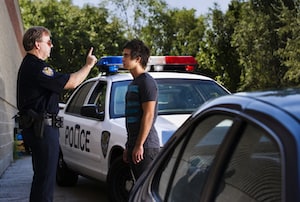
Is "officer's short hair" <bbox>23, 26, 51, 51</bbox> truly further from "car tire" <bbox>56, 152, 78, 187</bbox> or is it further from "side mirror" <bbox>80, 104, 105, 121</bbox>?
"car tire" <bbox>56, 152, 78, 187</bbox>

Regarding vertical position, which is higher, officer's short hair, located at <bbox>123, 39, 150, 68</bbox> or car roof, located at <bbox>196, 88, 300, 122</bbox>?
car roof, located at <bbox>196, 88, 300, 122</bbox>

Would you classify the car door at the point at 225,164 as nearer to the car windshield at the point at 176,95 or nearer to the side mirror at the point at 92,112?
the car windshield at the point at 176,95

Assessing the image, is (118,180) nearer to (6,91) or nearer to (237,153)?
(237,153)

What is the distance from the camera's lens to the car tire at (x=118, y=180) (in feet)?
22.1

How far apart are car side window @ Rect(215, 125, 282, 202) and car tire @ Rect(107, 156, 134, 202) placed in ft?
14.5

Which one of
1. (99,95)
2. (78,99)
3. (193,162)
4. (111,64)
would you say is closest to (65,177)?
(78,99)

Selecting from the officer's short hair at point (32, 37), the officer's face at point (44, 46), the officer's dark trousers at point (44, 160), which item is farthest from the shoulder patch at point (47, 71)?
the officer's dark trousers at point (44, 160)

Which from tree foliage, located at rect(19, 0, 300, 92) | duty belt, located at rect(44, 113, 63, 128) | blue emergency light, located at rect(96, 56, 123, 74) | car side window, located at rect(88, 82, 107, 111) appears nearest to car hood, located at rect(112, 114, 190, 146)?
car side window, located at rect(88, 82, 107, 111)

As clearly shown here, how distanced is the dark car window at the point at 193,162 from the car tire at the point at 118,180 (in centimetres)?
362

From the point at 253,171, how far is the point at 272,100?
0.26 metres

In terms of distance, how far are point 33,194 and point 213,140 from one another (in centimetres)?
311

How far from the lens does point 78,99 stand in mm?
8945

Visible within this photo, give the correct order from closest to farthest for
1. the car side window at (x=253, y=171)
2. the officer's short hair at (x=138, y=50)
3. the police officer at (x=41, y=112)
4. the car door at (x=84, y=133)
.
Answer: the car side window at (x=253, y=171) → the police officer at (x=41, y=112) → the officer's short hair at (x=138, y=50) → the car door at (x=84, y=133)

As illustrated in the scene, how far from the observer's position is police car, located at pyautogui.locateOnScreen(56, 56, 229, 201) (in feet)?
22.3
